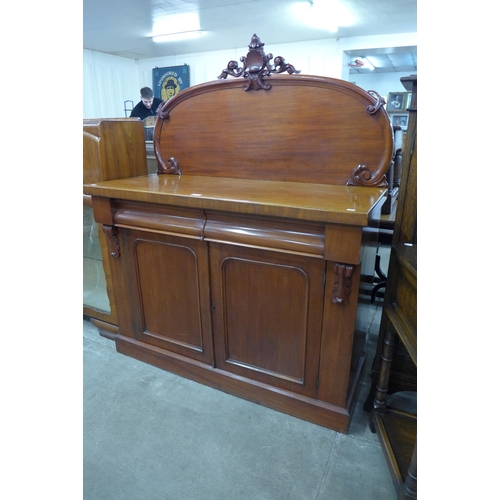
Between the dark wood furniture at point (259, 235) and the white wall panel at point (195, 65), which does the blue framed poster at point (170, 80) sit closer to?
the white wall panel at point (195, 65)

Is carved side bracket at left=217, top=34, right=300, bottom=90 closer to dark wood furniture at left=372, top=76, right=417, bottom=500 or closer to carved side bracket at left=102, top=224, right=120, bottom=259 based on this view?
dark wood furniture at left=372, top=76, right=417, bottom=500

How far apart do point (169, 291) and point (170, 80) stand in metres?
7.12

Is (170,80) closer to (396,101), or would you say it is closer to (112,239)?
(396,101)

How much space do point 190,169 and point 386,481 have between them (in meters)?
1.66

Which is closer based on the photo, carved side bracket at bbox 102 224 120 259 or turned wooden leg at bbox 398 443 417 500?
turned wooden leg at bbox 398 443 417 500

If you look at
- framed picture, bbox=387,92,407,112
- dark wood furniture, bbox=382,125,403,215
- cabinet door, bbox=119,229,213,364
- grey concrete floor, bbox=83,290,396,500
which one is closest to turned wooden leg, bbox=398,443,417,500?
grey concrete floor, bbox=83,290,396,500

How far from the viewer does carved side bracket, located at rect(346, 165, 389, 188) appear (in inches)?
58.8

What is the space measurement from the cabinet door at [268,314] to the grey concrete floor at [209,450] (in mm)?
194

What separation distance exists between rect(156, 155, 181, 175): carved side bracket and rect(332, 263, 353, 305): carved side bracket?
1.12 m

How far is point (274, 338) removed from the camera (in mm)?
1520

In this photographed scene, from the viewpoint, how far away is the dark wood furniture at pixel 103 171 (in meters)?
1.80

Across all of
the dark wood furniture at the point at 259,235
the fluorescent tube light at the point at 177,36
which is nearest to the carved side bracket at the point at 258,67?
the dark wood furniture at the point at 259,235

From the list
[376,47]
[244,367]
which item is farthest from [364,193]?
[376,47]

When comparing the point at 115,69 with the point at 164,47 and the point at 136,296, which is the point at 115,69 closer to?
the point at 164,47
